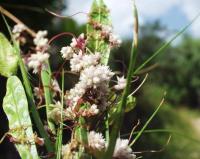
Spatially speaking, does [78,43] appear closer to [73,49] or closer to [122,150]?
[73,49]

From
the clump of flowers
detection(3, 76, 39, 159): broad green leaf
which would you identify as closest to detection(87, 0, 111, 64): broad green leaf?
the clump of flowers

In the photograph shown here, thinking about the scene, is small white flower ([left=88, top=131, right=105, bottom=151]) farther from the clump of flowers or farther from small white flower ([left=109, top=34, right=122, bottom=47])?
small white flower ([left=109, top=34, right=122, bottom=47])

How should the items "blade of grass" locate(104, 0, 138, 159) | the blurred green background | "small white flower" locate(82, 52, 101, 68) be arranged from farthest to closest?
1. the blurred green background
2. "small white flower" locate(82, 52, 101, 68)
3. "blade of grass" locate(104, 0, 138, 159)

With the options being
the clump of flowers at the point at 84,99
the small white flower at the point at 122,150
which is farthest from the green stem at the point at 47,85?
the small white flower at the point at 122,150

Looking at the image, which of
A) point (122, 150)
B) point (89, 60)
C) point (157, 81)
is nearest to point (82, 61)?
point (89, 60)

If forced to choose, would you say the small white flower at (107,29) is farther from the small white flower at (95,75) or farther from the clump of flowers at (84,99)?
the small white flower at (95,75)

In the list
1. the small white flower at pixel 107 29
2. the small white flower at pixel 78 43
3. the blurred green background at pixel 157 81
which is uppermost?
the small white flower at pixel 107 29
